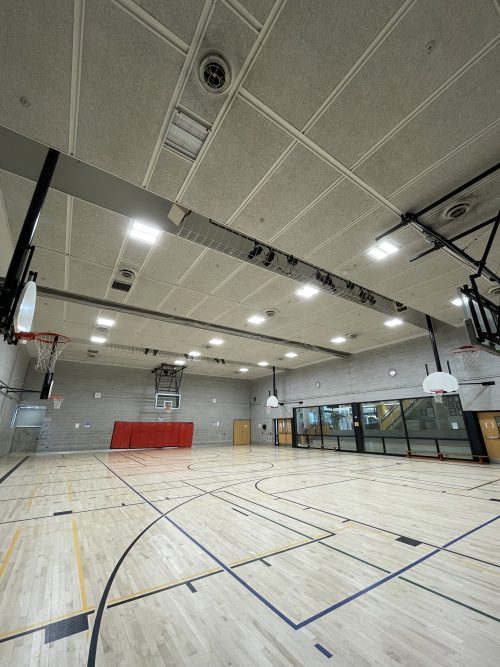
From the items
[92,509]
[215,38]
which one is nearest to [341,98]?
[215,38]

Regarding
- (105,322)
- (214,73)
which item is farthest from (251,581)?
(105,322)

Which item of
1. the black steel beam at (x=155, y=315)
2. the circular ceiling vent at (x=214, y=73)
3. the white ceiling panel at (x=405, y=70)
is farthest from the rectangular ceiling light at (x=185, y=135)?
the black steel beam at (x=155, y=315)

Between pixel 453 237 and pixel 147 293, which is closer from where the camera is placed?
pixel 453 237

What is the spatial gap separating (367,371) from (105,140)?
12416 mm

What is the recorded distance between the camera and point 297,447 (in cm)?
1548

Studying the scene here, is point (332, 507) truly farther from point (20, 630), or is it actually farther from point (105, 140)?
point (105, 140)

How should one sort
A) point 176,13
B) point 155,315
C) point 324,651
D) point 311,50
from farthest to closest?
point 155,315, point 311,50, point 176,13, point 324,651

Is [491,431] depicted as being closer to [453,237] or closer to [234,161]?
[453,237]

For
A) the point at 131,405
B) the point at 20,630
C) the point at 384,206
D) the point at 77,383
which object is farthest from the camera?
the point at 131,405

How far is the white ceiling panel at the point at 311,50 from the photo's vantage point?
2055 mm

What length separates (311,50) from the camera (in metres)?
2.26

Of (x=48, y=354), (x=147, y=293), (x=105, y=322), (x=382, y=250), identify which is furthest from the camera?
(x=48, y=354)

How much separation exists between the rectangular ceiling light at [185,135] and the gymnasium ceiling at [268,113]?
71 mm

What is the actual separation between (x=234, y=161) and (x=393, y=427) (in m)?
11.9
